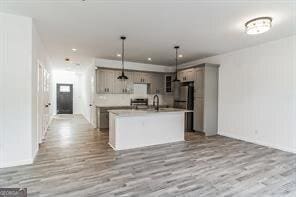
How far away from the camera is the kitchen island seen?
424 cm

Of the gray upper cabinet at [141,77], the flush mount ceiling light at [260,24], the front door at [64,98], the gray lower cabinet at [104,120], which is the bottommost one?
the gray lower cabinet at [104,120]

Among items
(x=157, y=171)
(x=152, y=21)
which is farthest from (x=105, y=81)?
(x=157, y=171)

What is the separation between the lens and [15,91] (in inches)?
124

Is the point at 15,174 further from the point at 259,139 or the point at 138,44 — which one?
the point at 259,139

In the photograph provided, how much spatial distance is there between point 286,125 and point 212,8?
3.38 m

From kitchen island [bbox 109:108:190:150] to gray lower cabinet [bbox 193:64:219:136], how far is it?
3.63 ft

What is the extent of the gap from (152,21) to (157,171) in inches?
108

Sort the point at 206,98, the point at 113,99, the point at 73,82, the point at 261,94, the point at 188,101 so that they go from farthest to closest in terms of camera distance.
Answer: the point at 73,82 → the point at 113,99 → the point at 188,101 → the point at 206,98 → the point at 261,94

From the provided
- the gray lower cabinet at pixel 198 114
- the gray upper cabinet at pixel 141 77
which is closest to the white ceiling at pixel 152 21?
the gray lower cabinet at pixel 198 114

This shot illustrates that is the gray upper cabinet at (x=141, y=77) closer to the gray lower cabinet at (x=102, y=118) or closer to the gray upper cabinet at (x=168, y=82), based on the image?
the gray upper cabinet at (x=168, y=82)

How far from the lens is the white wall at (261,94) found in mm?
4129

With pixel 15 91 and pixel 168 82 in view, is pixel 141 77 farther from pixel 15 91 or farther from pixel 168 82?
pixel 15 91

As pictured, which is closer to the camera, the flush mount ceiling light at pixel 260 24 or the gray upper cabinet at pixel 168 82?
the flush mount ceiling light at pixel 260 24

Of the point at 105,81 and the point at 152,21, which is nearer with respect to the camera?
the point at 152,21
